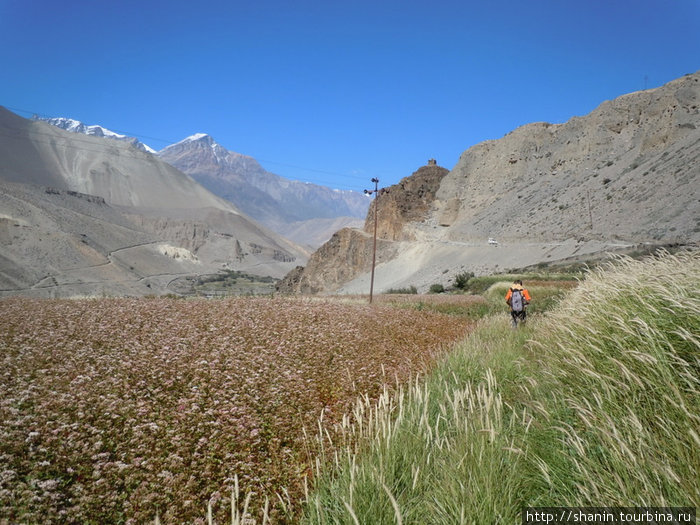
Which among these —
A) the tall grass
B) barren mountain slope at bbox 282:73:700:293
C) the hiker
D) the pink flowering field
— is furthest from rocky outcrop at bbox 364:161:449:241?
the tall grass

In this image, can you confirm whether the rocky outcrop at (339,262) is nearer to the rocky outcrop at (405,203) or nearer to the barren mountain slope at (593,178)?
the rocky outcrop at (405,203)

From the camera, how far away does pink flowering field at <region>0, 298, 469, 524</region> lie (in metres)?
3.39

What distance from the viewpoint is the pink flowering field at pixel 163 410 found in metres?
3.39

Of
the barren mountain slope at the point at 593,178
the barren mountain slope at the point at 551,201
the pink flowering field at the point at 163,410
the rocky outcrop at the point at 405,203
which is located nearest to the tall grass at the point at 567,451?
the pink flowering field at the point at 163,410

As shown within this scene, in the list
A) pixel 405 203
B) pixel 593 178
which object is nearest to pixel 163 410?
pixel 593 178

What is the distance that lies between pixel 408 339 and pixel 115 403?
6821mm

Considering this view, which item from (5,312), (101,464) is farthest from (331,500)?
(5,312)

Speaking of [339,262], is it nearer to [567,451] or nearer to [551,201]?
[551,201]

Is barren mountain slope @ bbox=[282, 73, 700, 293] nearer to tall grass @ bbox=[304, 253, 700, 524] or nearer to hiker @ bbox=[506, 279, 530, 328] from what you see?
hiker @ bbox=[506, 279, 530, 328]

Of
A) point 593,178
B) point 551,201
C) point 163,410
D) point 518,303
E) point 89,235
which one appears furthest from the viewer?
point 89,235

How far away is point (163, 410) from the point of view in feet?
15.5

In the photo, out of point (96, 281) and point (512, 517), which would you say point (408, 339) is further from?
point (96, 281)

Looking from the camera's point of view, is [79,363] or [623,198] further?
[623,198]

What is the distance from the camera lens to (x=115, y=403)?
15.4 ft
